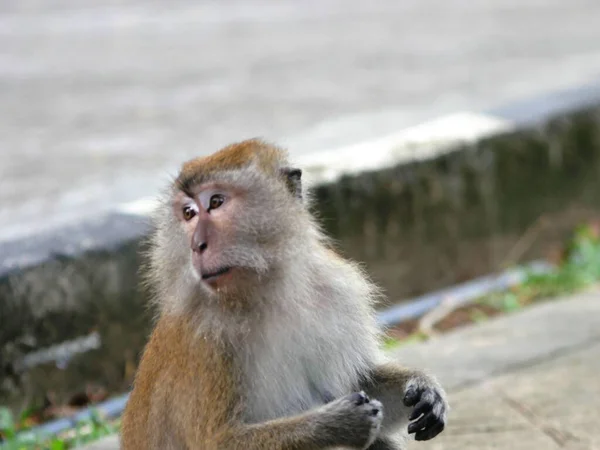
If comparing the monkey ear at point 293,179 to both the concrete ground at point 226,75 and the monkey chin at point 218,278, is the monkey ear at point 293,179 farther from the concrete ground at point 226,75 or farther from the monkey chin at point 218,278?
the concrete ground at point 226,75

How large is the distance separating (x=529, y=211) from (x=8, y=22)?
6.71m

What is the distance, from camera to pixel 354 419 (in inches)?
125

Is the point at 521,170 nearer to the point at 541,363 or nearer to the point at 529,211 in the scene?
the point at 529,211

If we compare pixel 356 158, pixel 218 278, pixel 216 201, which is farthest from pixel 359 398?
pixel 356 158

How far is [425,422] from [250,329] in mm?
602

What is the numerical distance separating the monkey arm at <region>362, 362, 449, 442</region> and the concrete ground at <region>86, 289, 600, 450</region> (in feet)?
2.34

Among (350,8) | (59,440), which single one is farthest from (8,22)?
(59,440)

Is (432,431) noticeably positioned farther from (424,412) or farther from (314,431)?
(314,431)

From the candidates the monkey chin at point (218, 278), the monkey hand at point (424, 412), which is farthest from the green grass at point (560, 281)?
the monkey chin at point (218, 278)

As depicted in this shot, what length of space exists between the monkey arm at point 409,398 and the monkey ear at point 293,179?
2.04 feet

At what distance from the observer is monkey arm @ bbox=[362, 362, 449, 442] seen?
11.3ft

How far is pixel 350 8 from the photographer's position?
1312cm

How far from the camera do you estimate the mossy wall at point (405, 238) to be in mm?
5016

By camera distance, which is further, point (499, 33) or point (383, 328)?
point (499, 33)
